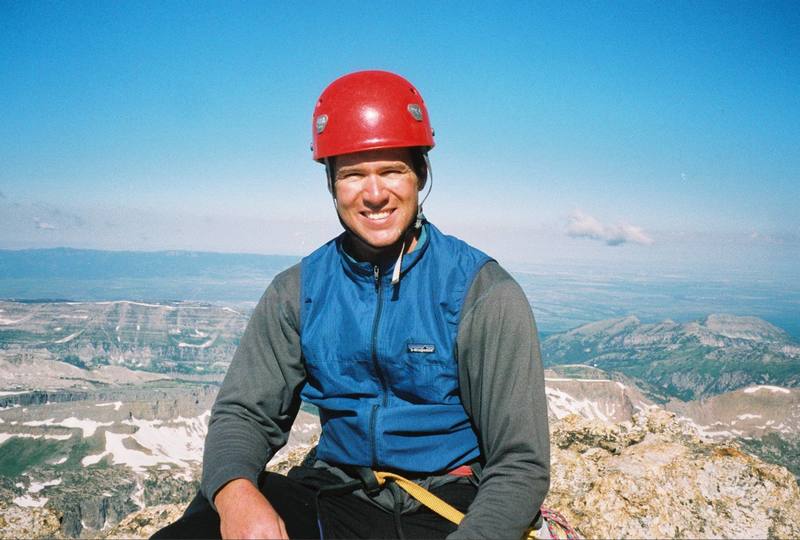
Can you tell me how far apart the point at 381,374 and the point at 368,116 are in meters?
2.39

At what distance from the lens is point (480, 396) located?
4.05m

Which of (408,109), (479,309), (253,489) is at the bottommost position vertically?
(253,489)

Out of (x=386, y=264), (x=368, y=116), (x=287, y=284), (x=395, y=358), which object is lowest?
(x=395, y=358)

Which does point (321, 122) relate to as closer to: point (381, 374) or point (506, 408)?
point (381, 374)

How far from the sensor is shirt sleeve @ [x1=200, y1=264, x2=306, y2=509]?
466cm

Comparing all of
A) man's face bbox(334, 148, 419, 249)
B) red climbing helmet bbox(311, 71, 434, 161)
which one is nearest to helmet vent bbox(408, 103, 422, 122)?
red climbing helmet bbox(311, 71, 434, 161)

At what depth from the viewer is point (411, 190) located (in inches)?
183

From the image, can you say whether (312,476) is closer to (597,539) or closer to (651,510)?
(597,539)

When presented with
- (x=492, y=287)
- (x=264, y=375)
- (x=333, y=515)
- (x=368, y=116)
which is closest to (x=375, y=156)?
(x=368, y=116)

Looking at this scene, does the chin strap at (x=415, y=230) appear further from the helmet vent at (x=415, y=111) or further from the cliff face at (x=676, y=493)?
the cliff face at (x=676, y=493)

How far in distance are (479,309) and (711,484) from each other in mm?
4526

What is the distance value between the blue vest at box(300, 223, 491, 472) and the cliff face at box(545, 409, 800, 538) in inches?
110

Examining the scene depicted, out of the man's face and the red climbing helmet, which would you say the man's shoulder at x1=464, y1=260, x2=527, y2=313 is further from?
the red climbing helmet

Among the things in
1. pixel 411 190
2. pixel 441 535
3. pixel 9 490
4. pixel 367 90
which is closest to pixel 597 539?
pixel 441 535
